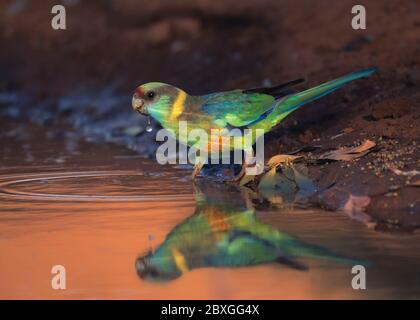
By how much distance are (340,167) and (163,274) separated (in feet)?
7.70

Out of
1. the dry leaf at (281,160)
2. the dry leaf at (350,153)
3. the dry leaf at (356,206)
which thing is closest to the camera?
the dry leaf at (356,206)

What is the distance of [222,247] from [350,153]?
2012mm

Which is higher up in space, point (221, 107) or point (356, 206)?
point (221, 107)

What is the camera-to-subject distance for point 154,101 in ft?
25.1

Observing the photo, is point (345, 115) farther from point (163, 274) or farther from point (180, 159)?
point (163, 274)

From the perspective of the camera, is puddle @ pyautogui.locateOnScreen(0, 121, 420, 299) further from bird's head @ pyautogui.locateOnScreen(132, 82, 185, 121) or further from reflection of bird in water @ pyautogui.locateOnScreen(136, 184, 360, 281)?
bird's head @ pyautogui.locateOnScreen(132, 82, 185, 121)

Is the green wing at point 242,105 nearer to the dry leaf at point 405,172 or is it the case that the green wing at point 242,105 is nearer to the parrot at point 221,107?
the parrot at point 221,107

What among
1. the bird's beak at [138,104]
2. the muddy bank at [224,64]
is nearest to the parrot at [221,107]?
the bird's beak at [138,104]

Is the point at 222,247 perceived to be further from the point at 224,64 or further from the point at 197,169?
the point at 224,64

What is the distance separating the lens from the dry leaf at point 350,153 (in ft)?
23.0

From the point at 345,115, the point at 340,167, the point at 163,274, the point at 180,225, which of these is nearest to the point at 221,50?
the point at 345,115

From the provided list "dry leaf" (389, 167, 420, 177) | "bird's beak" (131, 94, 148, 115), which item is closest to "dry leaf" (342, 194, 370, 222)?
"dry leaf" (389, 167, 420, 177)

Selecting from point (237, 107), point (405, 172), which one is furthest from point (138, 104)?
point (405, 172)

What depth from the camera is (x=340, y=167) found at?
272 inches
